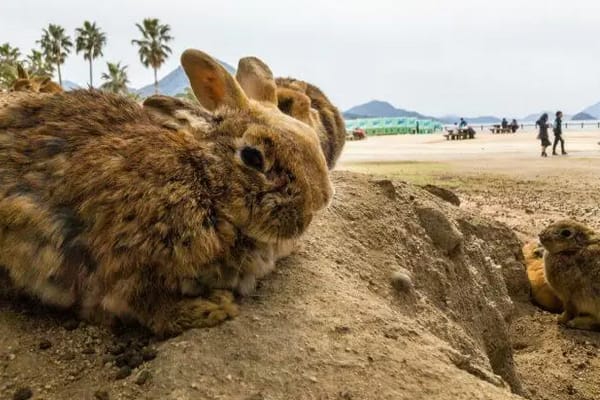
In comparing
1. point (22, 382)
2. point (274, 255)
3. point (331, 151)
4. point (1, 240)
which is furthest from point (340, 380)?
point (331, 151)

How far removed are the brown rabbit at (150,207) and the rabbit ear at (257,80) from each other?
0.66m

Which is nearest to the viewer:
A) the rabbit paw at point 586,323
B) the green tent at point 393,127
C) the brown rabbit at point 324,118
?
the rabbit paw at point 586,323

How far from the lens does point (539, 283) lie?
6.78 meters

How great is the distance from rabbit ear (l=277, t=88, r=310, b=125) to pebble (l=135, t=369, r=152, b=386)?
3839 mm

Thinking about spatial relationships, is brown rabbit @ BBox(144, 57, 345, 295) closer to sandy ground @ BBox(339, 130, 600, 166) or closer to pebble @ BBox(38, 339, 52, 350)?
pebble @ BBox(38, 339, 52, 350)

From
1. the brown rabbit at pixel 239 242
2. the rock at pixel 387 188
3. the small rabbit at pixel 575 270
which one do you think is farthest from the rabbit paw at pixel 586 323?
the brown rabbit at pixel 239 242

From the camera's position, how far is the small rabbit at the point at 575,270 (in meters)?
5.85

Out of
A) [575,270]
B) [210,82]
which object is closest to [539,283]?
[575,270]

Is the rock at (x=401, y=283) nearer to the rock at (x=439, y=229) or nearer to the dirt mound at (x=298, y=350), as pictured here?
the dirt mound at (x=298, y=350)

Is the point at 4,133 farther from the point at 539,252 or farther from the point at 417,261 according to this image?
the point at 539,252

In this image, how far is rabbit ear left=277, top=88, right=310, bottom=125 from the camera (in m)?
5.71

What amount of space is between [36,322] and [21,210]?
493 mm

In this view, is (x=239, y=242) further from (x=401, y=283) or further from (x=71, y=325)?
(x=401, y=283)

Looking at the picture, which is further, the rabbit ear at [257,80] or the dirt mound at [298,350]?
the rabbit ear at [257,80]
